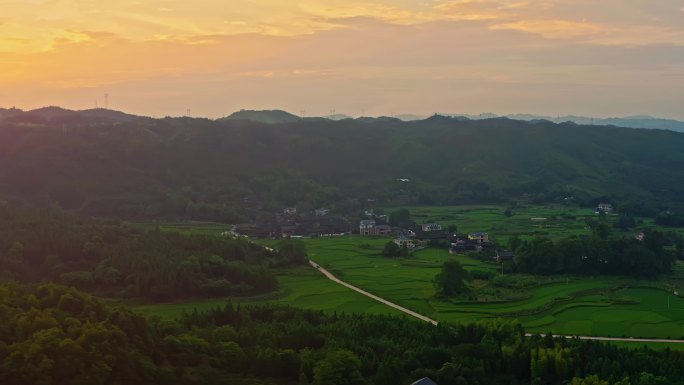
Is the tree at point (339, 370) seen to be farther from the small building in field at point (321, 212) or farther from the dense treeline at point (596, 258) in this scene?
the small building in field at point (321, 212)

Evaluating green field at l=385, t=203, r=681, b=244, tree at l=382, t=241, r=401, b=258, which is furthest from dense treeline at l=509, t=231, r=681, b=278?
green field at l=385, t=203, r=681, b=244

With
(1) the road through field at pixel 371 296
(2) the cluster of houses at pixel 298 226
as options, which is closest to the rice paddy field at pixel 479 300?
(1) the road through field at pixel 371 296

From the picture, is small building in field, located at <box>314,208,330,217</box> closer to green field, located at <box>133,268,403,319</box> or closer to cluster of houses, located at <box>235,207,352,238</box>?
cluster of houses, located at <box>235,207,352,238</box>

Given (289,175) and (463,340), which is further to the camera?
Answer: (289,175)

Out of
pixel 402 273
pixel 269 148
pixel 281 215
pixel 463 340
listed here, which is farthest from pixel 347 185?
pixel 463 340

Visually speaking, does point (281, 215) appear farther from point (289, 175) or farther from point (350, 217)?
point (289, 175)

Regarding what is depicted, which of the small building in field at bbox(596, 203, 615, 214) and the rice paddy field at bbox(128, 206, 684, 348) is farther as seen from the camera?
the small building in field at bbox(596, 203, 615, 214)

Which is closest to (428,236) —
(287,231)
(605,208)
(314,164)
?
(287,231)
